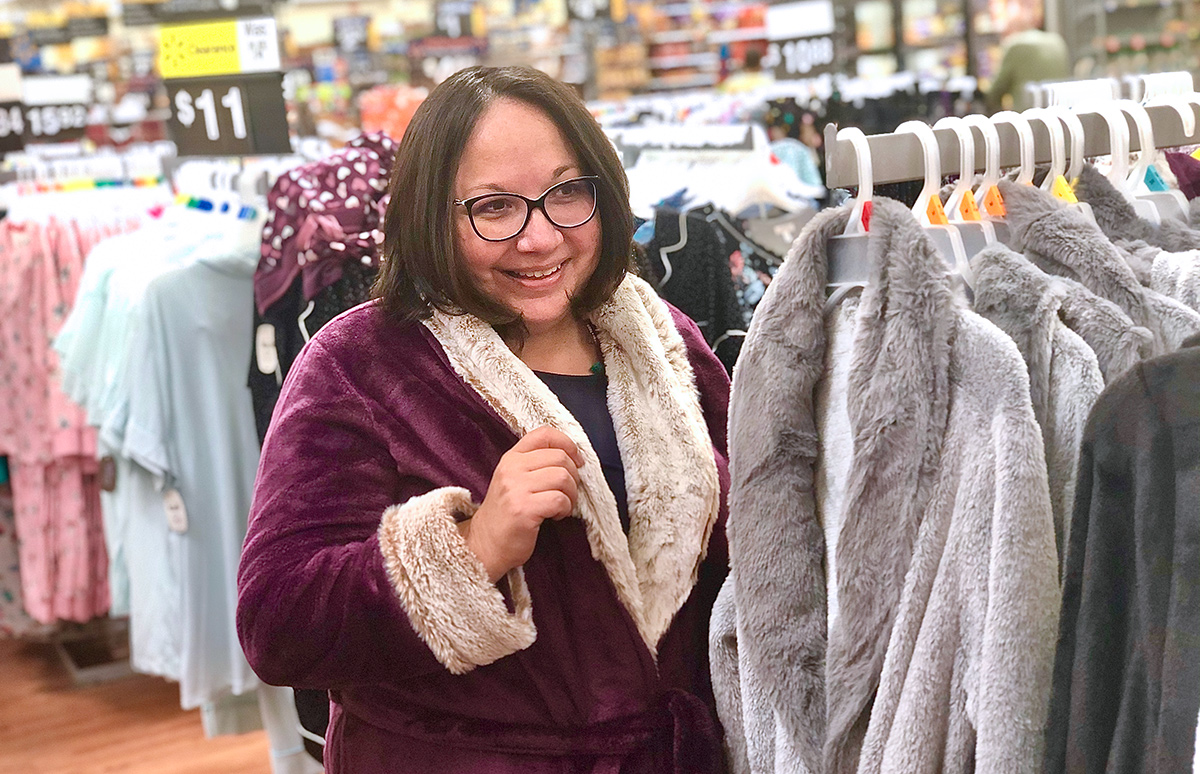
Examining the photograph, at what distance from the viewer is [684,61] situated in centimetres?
1101

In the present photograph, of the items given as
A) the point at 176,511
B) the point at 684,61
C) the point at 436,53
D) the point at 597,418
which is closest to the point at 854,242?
the point at 597,418

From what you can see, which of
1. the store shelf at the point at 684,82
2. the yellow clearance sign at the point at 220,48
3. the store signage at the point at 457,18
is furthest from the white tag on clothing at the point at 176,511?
the store signage at the point at 457,18

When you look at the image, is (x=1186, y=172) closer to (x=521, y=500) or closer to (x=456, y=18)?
(x=521, y=500)

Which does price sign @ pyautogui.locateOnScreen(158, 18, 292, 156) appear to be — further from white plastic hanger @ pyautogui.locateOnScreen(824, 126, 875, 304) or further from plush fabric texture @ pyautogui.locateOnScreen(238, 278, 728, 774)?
white plastic hanger @ pyautogui.locateOnScreen(824, 126, 875, 304)

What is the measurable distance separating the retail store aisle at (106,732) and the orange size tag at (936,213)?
265cm

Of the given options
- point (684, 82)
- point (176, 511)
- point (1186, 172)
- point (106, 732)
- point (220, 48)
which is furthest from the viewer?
point (684, 82)

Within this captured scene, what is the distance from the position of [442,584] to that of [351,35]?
444 inches

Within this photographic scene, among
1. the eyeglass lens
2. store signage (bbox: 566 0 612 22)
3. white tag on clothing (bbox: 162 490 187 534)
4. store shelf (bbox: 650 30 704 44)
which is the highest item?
store signage (bbox: 566 0 612 22)

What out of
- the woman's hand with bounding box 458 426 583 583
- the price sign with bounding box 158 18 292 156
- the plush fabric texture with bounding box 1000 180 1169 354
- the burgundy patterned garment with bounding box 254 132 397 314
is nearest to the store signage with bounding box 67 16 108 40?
the price sign with bounding box 158 18 292 156

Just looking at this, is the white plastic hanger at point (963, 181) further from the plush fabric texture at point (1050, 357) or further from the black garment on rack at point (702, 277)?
the black garment on rack at point (702, 277)

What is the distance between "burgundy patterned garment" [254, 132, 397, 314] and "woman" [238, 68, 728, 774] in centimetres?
94

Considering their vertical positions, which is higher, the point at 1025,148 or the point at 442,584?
the point at 1025,148

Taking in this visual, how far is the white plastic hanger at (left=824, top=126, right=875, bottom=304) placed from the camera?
1145 mm

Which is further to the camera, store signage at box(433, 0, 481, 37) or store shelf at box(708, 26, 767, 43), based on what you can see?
store signage at box(433, 0, 481, 37)
